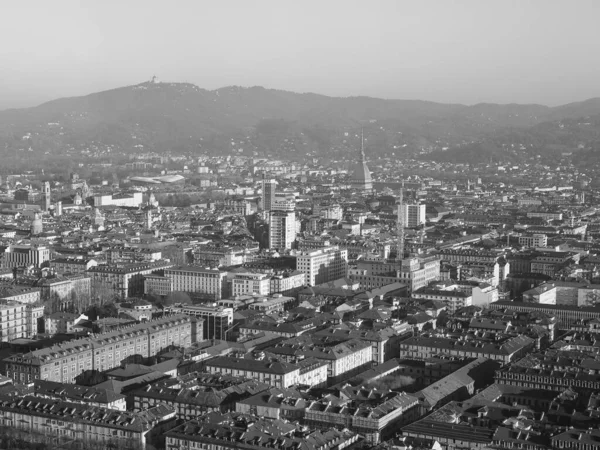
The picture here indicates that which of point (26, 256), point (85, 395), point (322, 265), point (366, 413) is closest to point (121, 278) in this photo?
point (26, 256)

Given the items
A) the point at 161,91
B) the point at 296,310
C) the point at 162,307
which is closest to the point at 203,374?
the point at 296,310

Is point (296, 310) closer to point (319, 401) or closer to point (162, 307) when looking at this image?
point (162, 307)

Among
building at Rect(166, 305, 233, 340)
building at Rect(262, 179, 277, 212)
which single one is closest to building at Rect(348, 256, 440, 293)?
building at Rect(166, 305, 233, 340)

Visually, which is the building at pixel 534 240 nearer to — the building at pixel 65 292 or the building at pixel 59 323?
the building at pixel 65 292

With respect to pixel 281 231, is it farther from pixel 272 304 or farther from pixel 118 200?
pixel 118 200

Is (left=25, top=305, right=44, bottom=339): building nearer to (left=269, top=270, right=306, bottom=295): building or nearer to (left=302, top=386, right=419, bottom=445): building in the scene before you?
(left=269, top=270, right=306, bottom=295): building
